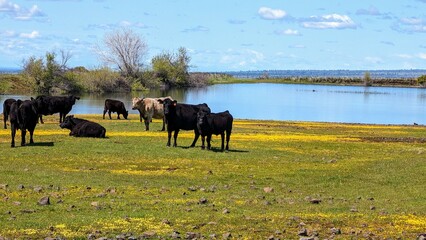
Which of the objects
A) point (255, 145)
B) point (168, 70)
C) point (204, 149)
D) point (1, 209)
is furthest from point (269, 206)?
point (168, 70)

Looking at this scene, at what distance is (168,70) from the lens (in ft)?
487

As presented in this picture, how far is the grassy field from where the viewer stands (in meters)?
12.2

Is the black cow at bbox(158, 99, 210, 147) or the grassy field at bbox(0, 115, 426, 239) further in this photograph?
the black cow at bbox(158, 99, 210, 147)

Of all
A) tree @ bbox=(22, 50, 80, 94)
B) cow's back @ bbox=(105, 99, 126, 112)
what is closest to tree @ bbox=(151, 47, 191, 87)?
tree @ bbox=(22, 50, 80, 94)

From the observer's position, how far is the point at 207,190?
17141mm

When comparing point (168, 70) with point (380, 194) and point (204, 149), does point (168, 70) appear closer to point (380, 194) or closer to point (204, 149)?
point (204, 149)

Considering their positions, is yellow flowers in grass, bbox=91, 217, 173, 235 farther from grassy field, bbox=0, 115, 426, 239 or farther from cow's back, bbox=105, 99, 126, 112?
cow's back, bbox=105, 99, 126, 112

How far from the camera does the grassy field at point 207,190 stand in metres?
12.2

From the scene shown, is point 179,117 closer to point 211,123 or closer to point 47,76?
point 211,123

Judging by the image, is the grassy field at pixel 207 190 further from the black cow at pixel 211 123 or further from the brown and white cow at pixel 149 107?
the brown and white cow at pixel 149 107

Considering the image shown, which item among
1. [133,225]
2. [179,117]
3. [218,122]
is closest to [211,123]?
[218,122]

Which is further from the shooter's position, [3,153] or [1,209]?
[3,153]

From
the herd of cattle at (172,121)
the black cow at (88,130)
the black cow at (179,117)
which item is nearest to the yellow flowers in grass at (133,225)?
the herd of cattle at (172,121)

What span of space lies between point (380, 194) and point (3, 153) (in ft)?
43.2
